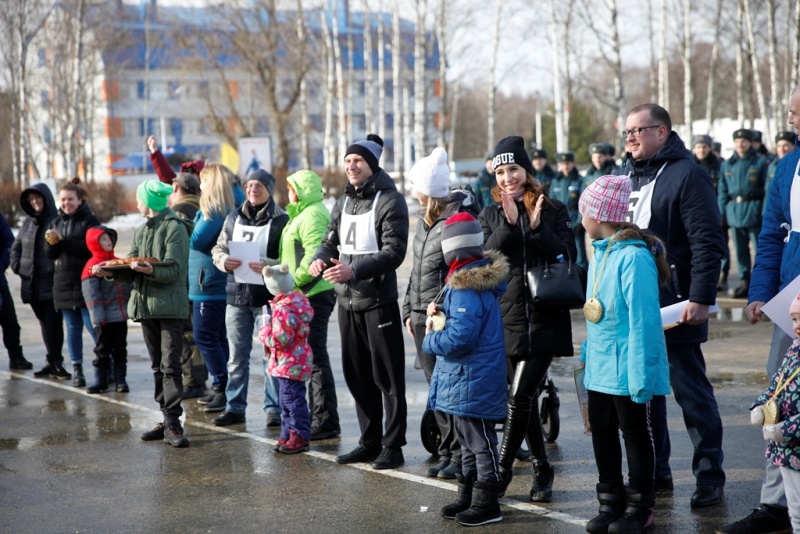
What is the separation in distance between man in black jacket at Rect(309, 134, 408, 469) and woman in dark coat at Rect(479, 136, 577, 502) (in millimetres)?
900

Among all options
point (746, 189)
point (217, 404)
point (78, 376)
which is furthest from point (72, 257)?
point (746, 189)

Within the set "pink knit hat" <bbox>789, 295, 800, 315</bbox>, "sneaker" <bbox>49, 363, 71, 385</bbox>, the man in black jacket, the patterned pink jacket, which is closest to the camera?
"pink knit hat" <bbox>789, 295, 800, 315</bbox>

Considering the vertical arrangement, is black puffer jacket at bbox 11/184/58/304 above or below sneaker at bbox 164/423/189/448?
above

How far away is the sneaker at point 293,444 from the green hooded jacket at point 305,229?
1.02 meters

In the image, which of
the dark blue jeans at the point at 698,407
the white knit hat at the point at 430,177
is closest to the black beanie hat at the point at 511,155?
the white knit hat at the point at 430,177

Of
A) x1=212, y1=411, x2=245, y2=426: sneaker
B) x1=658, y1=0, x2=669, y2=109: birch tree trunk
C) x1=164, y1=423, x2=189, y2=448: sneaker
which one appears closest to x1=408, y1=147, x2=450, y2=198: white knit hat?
x1=164, y1=423, x2=189, y2=448: sneaker

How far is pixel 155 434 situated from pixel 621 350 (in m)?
3.92

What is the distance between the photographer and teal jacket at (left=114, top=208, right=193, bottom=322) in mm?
7352

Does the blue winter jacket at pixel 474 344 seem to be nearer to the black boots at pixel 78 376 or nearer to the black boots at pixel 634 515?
the black boots at pixel 634 515

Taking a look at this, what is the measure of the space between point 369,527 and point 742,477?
2.32 m

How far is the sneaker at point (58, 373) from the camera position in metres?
9.89

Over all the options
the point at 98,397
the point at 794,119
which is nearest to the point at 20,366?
the point at 98,397

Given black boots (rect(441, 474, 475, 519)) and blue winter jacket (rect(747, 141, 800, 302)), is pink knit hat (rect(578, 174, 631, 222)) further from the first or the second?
black boots (rect(441, 474, 475, 519))

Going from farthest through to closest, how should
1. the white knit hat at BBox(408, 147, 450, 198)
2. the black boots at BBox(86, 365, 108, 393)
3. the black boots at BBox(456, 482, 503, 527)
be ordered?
the black boots at BBox(86, 365, 108, 393) < the white knit hat at BBox(408, 147, 450, 198) < the black boots at BBox(456, 482, 503, 527)
